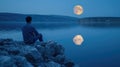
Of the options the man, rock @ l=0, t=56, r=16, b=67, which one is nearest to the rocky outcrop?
rock @ l=0, t=56, r=16, b=67

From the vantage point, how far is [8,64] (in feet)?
22.5

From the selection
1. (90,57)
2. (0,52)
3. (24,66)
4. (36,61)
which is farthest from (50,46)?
(90,57)

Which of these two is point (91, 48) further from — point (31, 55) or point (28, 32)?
point (31, 55)

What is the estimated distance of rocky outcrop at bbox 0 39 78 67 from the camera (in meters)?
7.41

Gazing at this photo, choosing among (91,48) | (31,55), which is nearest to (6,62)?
(31,55)

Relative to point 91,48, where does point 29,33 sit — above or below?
above

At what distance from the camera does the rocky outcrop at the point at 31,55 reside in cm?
741

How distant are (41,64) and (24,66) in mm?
1909

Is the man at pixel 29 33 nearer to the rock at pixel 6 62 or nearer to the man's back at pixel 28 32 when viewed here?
the man's back at pixel 28 32

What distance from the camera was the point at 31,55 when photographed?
9.20 m

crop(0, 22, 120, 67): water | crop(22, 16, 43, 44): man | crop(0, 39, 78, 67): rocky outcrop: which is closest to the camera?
crop(0, 39, 78, 67): rocky outcrop

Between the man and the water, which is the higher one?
the man

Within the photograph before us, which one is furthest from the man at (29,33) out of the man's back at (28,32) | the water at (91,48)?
the water at (91,48)

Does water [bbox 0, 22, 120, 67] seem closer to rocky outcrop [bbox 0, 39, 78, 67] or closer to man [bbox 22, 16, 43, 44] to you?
rocky outcrop [bbox 0, 39, 78, 67]
